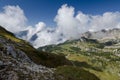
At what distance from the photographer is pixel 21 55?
55.2 m

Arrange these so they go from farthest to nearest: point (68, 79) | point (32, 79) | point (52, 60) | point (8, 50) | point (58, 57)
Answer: point (58, 57), point (52, 60), point (8, 50), point (68, 79), point (32, 79)

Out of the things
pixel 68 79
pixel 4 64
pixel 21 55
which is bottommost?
pixel 68 79

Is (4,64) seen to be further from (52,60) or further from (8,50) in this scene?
(52,60)

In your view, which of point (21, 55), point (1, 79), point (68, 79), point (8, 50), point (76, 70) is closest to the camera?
point (1, 79)

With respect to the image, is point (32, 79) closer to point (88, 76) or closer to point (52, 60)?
point (88, 76)

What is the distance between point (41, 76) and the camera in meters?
34.2

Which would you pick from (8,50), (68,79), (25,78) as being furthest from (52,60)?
(25,78)

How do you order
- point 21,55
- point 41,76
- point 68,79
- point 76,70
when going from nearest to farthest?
point 41,76
point 68,79
point 76,70
point 21,55

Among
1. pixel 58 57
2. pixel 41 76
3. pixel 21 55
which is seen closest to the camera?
pixel 41 76

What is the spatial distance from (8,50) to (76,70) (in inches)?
672

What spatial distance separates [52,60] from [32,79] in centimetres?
7436

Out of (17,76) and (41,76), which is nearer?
(17,76)

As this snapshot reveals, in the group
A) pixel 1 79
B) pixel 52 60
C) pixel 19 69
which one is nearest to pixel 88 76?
pixel 19 69

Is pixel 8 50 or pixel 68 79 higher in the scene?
pixel 8 50
